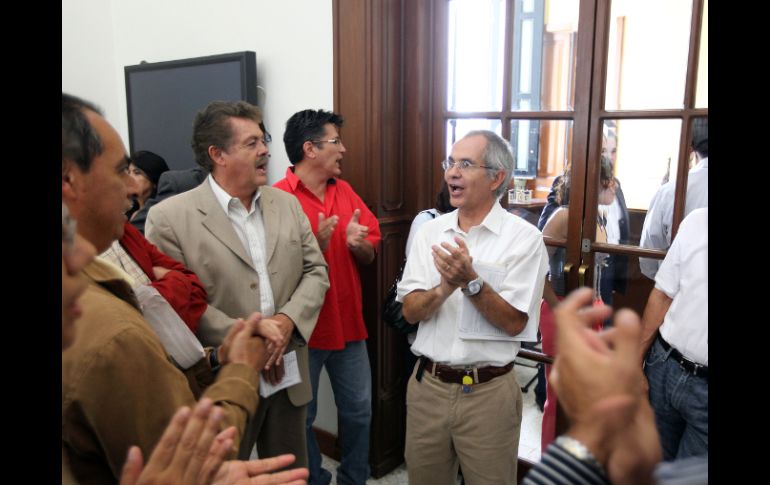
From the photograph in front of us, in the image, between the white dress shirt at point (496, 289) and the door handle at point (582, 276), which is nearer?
the white dress shirt at point (496, 289)

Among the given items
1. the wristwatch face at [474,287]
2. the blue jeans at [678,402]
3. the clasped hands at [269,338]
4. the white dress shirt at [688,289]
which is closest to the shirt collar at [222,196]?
the clasped hands at [269,338]

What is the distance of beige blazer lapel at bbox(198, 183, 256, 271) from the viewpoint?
1431 millimetres

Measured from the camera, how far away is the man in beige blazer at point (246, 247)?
1.44 meters

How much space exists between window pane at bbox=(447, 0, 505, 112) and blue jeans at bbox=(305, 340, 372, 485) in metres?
1.01

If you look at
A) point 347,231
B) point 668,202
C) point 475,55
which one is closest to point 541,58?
point 475,55

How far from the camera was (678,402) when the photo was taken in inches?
56.1

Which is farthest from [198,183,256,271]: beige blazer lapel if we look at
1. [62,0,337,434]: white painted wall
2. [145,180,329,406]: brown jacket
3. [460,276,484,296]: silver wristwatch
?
[62,0,337,434]: white painted wall

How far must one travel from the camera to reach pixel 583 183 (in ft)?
5.92

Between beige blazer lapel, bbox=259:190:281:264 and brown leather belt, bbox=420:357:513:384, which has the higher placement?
beige blazer lapel, bbox=259:190:281:264

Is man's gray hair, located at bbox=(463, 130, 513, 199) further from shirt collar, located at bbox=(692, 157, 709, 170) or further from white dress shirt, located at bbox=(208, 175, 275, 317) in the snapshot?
white dress shirt, located at bbox=(208, 175, 275, 317)

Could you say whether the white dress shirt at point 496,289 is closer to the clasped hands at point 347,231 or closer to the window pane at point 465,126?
the clasped hands at point 347,231

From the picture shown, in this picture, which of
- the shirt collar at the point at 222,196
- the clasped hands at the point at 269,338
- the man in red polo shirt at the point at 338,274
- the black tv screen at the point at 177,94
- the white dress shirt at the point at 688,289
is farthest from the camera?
the black tv screen at the point at 177,94

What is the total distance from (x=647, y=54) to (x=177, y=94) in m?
2.12
